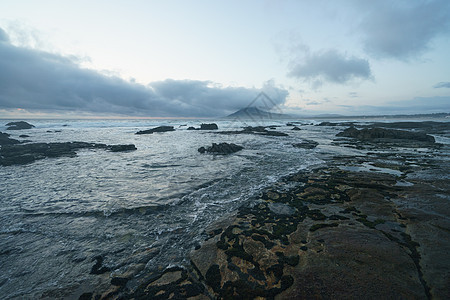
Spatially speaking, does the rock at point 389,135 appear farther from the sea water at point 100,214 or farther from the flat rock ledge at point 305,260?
the flat rock ledge at point 305,260

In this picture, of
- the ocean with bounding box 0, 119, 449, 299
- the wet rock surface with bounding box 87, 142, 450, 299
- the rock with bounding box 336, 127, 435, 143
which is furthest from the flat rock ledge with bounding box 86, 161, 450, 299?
the rock with bounding box 336, 127, 435, 143

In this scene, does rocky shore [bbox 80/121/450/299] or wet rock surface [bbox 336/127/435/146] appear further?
wet rock surface [bbox 336/127/435/146]

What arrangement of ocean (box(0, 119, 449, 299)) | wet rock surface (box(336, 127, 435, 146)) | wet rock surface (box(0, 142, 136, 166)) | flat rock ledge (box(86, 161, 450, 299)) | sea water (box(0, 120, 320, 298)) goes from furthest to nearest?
wet rock surface (box(336, 127, 435, 146)) < wet rock surface (box(0, 142, 136, 166)) < sea water (box(0, 120, 320, 298)) < ocean (box(0, 119, 449, 299)) < flat rock ledge (box(86, 161, 450, 299))

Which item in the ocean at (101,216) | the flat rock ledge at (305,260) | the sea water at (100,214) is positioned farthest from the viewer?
the sea water at (100,214)

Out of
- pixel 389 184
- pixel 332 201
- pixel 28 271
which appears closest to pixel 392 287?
pixel 332 201

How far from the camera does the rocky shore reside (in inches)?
151

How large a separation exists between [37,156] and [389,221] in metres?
28.8

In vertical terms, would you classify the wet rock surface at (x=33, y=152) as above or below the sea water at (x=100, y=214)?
above

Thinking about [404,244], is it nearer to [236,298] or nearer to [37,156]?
[236,298]

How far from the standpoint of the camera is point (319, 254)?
4770 mm

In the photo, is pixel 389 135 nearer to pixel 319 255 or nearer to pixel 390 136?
pixel 390 136

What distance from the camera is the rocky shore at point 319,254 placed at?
12.6 ft

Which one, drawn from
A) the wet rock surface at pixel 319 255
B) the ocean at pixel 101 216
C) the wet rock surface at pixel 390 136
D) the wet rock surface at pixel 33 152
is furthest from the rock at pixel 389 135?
the wet rock surface at pixel 33 152

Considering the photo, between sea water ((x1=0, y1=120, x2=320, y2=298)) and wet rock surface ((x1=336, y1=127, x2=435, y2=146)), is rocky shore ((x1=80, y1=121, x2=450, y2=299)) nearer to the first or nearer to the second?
sea water ((x1=0, y1=120, x2=320, y2=298))
